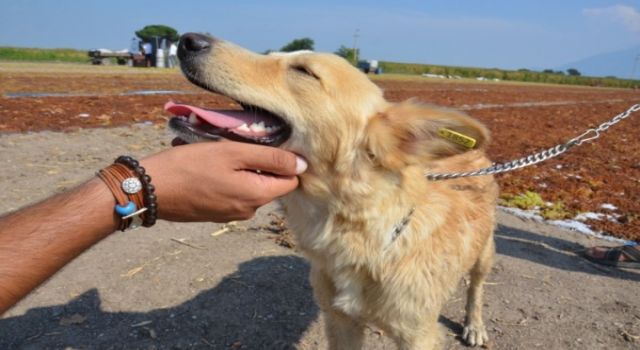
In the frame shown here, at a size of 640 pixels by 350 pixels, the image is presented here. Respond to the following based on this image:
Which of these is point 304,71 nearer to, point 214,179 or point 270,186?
point 270,186

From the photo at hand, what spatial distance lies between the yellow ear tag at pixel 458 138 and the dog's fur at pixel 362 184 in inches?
2.1

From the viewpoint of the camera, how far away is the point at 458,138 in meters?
2.13

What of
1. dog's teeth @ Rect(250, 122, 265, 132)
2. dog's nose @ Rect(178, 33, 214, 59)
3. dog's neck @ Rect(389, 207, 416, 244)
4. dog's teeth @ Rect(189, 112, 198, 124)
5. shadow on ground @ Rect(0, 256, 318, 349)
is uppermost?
dog's nose @ Rect(178, 33, 214, 59)

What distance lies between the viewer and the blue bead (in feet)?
5.54

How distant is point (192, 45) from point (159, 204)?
87cm

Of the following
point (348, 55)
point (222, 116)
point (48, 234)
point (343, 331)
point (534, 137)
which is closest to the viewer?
point (48, 234)

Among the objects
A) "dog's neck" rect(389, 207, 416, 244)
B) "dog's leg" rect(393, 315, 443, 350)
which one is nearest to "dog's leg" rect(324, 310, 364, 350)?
"dog's leg" rect(393, 315, 443, 350)

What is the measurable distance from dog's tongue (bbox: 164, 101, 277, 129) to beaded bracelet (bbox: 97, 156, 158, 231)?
0.50m

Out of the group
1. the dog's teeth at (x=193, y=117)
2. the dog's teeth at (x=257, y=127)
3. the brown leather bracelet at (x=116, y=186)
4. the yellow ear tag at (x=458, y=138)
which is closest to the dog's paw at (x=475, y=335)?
the yellow ear tag at (x=458, y=138)

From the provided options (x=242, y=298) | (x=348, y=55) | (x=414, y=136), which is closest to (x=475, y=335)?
(x=242, y=298)

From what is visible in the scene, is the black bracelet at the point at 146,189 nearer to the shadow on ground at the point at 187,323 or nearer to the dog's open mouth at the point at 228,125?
the dog's open mouth at the point at 228,125

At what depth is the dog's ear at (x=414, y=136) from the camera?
7.23 ft

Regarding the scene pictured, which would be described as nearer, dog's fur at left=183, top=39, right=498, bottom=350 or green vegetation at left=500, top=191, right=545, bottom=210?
dog's fur at left=183, top=39, right=498, bottom=350

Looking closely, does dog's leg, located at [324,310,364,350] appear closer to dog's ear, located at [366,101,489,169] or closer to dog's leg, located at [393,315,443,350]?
dog's leg, located at [393,315,443,350]
